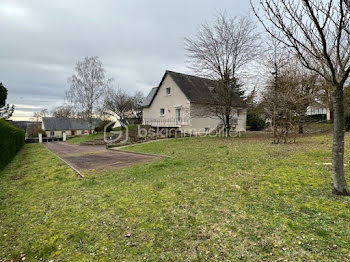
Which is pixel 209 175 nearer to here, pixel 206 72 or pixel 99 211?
pixel 99 211

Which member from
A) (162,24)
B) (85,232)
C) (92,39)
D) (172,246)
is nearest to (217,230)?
(172,246)

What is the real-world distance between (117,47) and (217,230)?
14.4 meters

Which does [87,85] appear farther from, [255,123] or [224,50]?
[255,123]

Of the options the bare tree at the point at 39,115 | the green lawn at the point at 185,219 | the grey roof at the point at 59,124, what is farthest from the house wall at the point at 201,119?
the bare tree at the point at 39,115

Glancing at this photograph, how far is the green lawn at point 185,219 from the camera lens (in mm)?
2098

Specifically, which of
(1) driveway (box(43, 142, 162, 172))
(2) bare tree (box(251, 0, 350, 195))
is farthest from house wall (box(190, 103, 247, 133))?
(2) bare tree (box(251, 0, 350, 195))

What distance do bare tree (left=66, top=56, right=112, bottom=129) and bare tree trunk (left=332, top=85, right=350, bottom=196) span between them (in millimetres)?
25539

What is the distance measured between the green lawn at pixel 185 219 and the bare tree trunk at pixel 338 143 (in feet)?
0.74

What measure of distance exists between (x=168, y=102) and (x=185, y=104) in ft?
8.81

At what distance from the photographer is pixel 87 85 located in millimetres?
23891

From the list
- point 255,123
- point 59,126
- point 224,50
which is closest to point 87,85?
point 224,50

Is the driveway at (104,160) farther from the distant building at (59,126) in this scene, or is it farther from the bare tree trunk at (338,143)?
the distant building at (59,126)

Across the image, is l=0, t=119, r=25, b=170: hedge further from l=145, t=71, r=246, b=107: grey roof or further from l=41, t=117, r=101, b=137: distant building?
l=41, t=117, r=101, b=137: distant building

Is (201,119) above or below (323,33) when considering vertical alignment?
below
